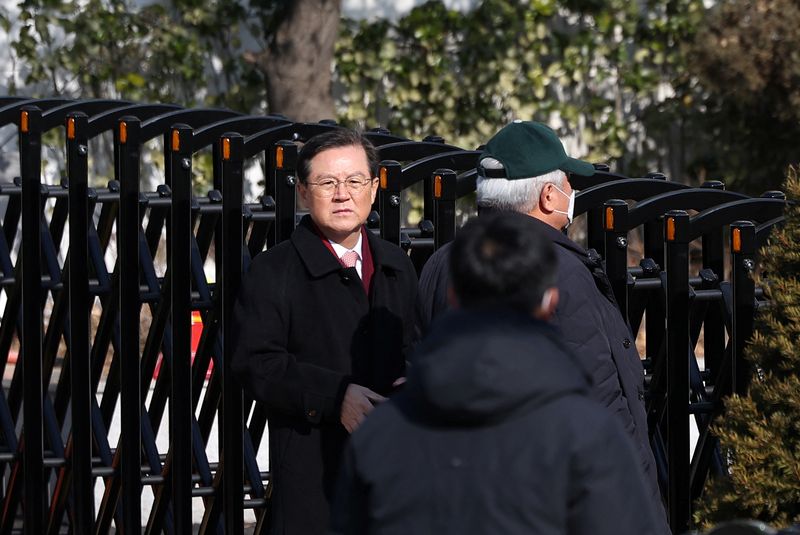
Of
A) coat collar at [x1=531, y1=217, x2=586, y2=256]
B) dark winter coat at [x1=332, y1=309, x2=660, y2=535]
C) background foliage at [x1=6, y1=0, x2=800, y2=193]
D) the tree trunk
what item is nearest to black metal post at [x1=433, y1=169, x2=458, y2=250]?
coat collar at [x1=531, y1=217, x2=586, y2=256]

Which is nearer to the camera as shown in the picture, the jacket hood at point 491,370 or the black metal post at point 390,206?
the jacket hood at point 491,370

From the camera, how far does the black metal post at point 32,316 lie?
5.28m

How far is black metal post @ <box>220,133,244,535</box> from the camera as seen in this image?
15.2 feet

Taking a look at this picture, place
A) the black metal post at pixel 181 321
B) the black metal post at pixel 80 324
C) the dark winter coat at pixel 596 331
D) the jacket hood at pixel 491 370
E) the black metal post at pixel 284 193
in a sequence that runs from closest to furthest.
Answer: the jacket hood at pixel 491 370
the dark winter coat at pixel 596 331
the black metal post at pixel 284 193
the black metal post at pixel 181 321
the black metal post at pixel 80 324

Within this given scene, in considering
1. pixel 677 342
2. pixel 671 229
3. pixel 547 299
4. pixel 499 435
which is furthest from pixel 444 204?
pixel 499 435

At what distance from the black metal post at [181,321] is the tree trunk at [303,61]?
21.3 feet

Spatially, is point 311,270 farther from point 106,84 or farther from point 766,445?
point 106,84

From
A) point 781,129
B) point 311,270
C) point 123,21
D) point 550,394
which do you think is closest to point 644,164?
point 781,129

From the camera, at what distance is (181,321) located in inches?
189

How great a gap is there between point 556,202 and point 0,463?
10.0 feet

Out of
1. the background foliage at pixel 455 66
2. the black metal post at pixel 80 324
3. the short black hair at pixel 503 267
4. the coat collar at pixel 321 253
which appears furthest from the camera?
the background foliage at pixel 455 66

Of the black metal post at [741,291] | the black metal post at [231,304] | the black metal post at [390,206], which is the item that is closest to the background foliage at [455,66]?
the black metal post at [231,304]

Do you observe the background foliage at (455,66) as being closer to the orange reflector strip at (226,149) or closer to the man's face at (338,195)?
the orange reflector strip at (226,149)

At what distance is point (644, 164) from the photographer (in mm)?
12547
